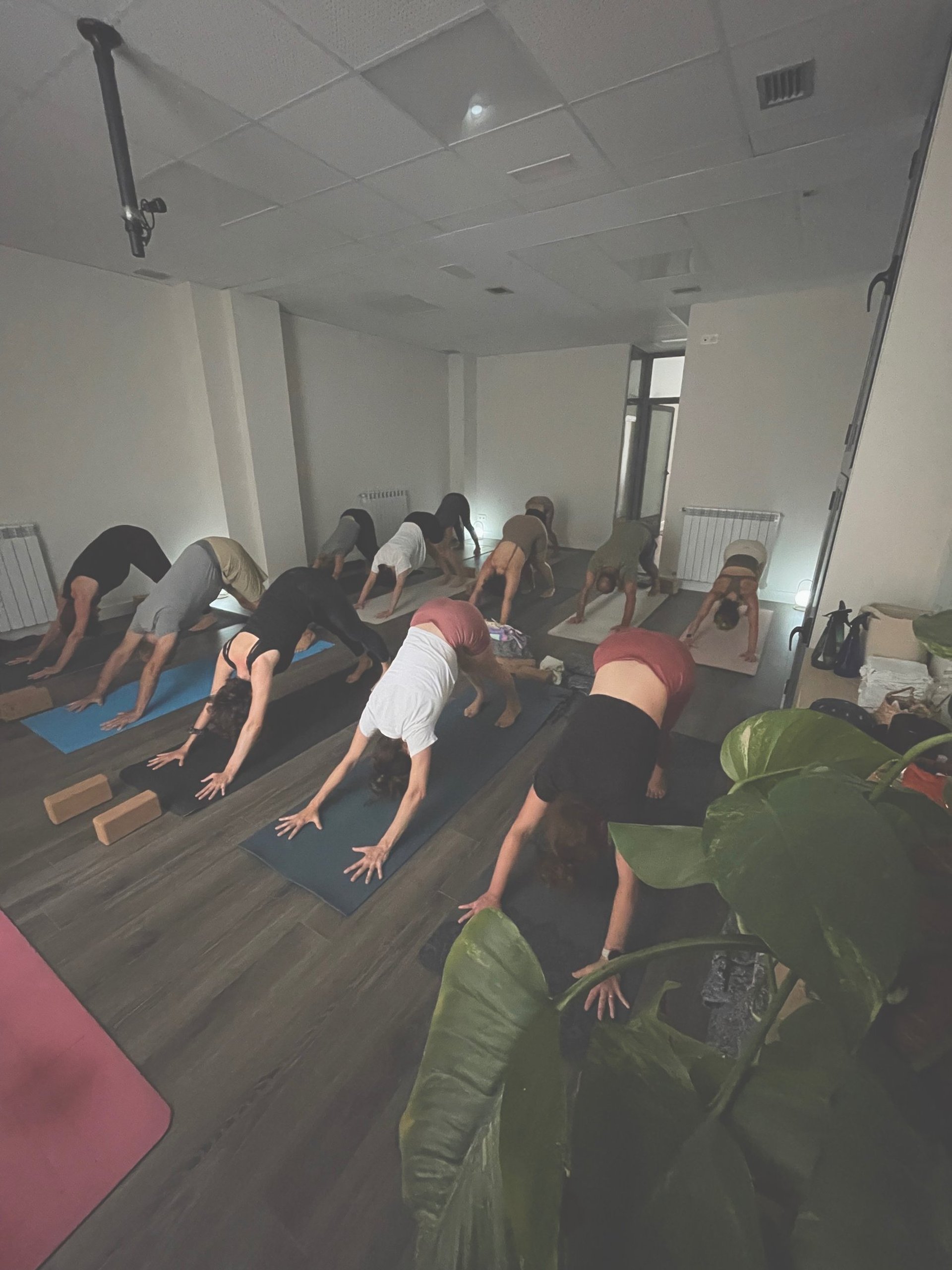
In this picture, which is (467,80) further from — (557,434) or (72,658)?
(557,434)

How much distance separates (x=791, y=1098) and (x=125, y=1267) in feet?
5.38

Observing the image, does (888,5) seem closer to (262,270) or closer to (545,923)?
(545,923)

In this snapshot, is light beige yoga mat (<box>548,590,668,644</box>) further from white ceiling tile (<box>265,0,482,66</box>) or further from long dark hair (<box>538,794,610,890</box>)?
white ceiling tile (<box>265,0,482,66</box>)

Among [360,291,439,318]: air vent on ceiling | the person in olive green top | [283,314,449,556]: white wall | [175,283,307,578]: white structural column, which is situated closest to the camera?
the person in olive green top

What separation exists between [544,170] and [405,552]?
10.5ft

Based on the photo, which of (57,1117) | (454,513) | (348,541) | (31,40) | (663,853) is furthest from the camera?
(454,513)

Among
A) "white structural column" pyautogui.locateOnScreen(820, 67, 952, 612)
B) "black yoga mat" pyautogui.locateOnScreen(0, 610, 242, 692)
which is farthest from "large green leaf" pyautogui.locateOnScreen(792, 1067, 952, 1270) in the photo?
"black yoga mat" pyautogui.locateOnScreen(0, 610, 242, 692)

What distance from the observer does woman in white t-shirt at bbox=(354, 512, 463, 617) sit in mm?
5238

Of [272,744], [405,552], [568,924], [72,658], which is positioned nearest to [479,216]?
[405,552]

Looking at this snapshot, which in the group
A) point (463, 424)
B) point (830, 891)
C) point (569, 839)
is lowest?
point (569, 839)

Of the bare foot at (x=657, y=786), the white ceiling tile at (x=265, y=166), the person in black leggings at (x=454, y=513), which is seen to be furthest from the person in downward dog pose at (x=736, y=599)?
the white ceiling tile at (x=265, y=166)

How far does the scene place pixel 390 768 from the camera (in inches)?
92.6

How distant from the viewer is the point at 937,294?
2229 millimetres

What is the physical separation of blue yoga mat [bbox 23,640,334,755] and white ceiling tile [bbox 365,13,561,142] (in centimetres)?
344
